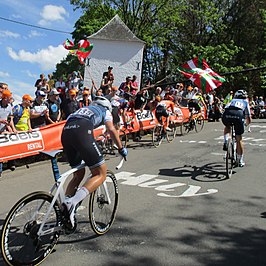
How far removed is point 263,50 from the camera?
35.5 meters

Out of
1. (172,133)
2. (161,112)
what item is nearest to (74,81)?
(161,112)

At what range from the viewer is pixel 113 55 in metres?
38.9

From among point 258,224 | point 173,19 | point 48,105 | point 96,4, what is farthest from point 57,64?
point 258,224

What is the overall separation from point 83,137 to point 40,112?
6.04m

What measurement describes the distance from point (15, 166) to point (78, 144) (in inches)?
221

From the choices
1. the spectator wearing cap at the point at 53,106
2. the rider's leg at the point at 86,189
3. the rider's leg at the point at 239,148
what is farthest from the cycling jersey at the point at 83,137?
the spectator wearing cap at the point at 53,106

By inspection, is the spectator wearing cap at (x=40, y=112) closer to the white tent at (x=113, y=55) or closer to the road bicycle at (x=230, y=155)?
the road bicycle at (x=230, y=155)

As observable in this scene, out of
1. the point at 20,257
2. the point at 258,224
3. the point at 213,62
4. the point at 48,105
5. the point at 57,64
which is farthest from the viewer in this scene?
the point at 57,64

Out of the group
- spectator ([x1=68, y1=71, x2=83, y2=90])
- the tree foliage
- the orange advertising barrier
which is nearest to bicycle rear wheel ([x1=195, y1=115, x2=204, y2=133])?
spectator ([x1=68, y1=71, x2=83, y2=90])

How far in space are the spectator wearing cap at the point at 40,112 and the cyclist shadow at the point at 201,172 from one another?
3758 mm

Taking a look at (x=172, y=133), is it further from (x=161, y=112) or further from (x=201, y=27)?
(x=201, y=27)

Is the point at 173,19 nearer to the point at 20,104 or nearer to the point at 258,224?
the point at 20,104

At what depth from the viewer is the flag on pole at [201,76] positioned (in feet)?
35.1

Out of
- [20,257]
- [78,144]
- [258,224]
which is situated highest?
[78,144]
